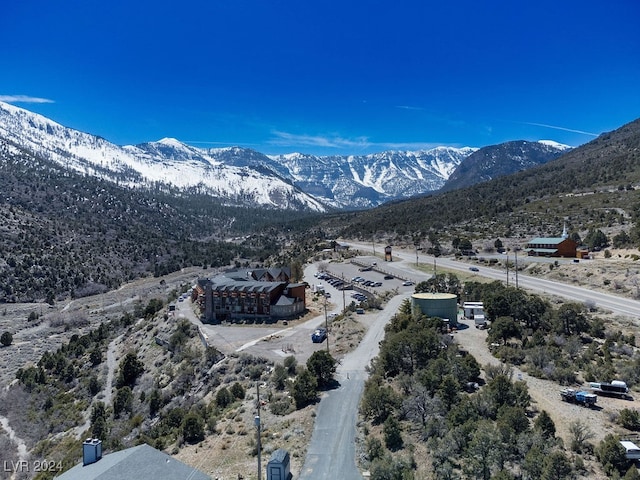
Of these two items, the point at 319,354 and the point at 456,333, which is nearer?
the point at 319,354

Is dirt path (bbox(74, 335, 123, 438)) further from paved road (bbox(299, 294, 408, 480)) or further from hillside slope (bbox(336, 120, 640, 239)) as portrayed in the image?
hillside slope (bbox(336, 120, 640, 239))

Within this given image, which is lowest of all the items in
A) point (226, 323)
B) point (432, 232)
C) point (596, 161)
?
point (226, 323)

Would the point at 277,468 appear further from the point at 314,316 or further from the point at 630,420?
the point at 314,316

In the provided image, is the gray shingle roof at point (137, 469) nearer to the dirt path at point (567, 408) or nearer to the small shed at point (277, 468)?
the small shed at point (277, 468)

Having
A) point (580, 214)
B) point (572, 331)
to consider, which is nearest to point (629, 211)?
point (580, 214)

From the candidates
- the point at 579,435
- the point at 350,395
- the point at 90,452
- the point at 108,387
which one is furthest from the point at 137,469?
the point at 108,387

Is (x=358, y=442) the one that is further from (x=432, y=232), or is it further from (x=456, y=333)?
(x=432, y=232)

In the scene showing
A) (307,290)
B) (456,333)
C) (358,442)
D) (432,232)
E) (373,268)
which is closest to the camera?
(358,442)

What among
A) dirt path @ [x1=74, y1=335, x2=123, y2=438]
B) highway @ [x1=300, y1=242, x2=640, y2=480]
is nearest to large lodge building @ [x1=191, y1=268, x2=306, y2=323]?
highway @ [x1=300, y1=242, x2=640, y2=480]
